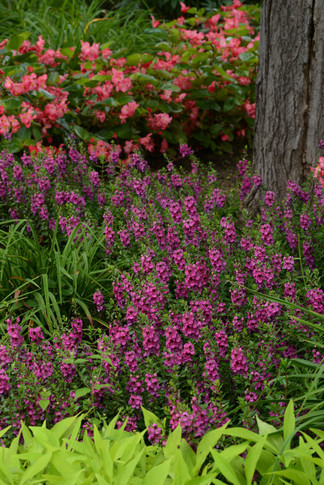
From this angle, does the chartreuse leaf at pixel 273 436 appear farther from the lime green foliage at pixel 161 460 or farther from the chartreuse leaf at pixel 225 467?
the chartreuse leaf at pixel 225 467

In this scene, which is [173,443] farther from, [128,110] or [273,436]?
[128,110]

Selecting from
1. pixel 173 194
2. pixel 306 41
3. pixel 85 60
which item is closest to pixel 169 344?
pixel 173 194

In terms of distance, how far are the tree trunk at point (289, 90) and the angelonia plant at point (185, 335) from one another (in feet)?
1.41

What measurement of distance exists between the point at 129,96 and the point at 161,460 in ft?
13.1

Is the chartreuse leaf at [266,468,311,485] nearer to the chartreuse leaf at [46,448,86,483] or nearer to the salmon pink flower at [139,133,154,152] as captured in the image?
the chartreuse leaf at [46,448,86,483]

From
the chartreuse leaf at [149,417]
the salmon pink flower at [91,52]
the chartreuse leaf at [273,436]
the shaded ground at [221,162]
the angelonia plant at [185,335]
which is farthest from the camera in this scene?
the salmon pink flower at [91,52]

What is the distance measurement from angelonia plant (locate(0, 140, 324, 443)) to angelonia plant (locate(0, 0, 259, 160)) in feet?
5.07

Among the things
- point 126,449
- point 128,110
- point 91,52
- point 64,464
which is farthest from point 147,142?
point 64,464

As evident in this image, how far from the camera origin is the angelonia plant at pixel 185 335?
8.89ft

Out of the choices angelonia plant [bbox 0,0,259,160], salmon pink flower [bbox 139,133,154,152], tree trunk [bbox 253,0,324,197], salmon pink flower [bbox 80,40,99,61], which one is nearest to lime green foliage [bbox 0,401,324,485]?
tree trunk [bbox 253,0,324,197]

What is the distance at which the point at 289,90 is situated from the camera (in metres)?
4.41

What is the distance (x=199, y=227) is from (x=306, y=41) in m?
1.62

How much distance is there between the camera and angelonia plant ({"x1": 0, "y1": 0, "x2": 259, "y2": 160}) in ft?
18.2

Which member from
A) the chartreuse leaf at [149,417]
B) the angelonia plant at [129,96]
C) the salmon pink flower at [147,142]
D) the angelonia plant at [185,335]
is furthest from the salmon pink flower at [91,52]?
the chartreuse leaf at [149,417]
